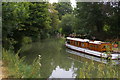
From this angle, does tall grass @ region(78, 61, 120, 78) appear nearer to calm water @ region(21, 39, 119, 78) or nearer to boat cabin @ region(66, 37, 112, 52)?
calm water @ region(21, 39, 119, 78)

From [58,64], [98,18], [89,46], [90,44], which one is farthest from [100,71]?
[98,18]

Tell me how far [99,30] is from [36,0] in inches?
380

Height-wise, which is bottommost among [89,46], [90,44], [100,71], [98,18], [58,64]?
[58,64]

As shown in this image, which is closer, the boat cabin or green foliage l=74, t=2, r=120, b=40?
the boat cabin

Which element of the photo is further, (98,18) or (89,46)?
(98,18)

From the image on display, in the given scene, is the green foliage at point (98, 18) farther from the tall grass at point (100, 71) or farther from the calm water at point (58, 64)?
the tall grass at point (100, 71)

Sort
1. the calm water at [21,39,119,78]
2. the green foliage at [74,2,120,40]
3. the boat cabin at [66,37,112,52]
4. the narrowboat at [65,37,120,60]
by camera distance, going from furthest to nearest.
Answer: the green foliage at [74,2,120,40] → the boat cabin at [66,37,112,52] → the narrowboat at [65,37,120,60] → the calm water at [21,39,119,78]

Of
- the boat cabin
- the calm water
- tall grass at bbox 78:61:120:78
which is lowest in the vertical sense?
the calm water

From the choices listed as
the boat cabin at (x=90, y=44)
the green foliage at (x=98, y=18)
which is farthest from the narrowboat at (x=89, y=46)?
the green foliage at (x=98, y=18)

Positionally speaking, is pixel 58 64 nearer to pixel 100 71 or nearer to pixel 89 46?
pixel 89 46

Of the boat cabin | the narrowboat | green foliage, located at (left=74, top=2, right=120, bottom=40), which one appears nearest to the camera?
the narrowboat

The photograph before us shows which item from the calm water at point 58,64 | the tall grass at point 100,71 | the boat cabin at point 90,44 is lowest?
the calm water at point 58,64

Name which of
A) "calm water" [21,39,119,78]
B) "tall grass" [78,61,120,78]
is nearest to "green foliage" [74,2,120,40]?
"calm water" [21,39,119,78]

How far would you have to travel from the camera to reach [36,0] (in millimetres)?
17578
